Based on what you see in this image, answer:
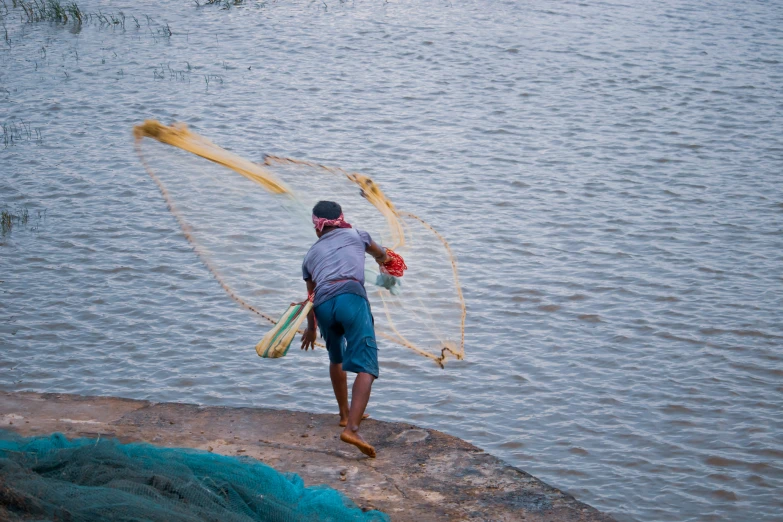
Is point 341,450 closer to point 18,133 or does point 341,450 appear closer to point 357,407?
point 357,407

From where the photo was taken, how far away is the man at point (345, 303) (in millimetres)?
4887

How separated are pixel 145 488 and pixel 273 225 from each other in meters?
4.15

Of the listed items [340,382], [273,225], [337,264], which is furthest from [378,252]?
[273,225]

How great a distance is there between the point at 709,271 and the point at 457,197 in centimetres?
273

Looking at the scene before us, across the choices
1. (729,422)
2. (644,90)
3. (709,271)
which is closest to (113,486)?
(729,422)

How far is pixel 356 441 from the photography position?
193 inches

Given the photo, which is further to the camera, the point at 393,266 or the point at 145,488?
the point at 393,266

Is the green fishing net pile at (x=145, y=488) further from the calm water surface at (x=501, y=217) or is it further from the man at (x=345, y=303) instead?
the calm water surface at (x=501, y=217)

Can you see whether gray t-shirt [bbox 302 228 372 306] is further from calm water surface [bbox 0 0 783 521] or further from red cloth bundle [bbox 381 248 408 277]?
calm water surface [bbox 0 0 783 521]

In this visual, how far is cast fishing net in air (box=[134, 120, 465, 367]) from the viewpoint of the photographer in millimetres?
6113

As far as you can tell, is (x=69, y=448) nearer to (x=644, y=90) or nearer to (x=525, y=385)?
(x=525, y=385)

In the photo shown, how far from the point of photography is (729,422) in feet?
20.3

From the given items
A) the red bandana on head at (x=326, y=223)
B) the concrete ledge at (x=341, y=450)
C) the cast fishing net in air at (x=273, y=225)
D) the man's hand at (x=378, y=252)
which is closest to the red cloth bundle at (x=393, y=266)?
the man's hand at (x=378, y=252)

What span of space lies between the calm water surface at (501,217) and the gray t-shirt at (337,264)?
1603mm
